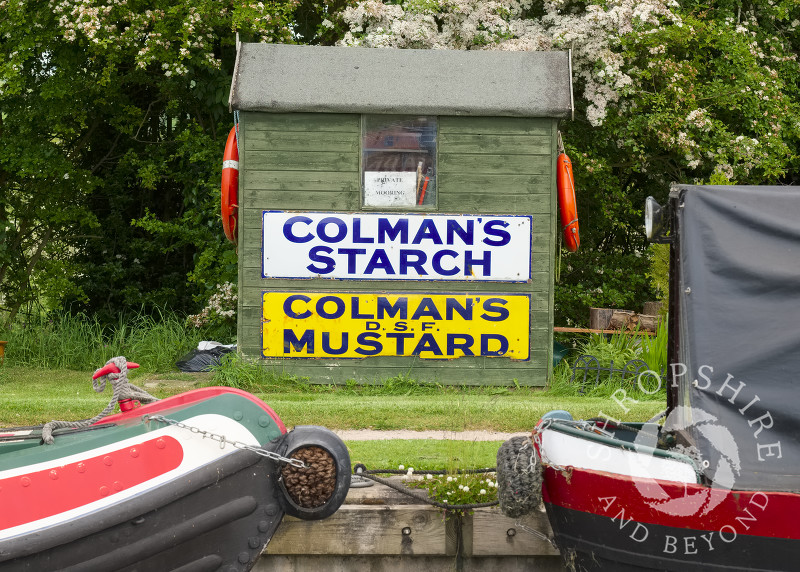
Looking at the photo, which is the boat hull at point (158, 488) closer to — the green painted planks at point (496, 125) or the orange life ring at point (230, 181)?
A: the orange life ring at point (230, 181)

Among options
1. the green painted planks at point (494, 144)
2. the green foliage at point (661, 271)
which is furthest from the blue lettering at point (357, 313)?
the green foliage at point (661, 271)

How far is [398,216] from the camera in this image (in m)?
11.0

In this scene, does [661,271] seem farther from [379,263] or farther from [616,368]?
[379,263]

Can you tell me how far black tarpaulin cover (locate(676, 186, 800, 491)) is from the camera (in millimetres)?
4656

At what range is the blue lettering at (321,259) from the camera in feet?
36.0

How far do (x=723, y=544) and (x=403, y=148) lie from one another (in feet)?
23.2

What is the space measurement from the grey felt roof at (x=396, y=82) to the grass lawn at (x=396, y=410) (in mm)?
3076

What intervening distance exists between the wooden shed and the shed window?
0.02m

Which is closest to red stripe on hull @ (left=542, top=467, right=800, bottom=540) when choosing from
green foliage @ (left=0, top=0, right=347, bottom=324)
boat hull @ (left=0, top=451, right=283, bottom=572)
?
boat hull @ (left=0, top=451, right=283, bottom=572)

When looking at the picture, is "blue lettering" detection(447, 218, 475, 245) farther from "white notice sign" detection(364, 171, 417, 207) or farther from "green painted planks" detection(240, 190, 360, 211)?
"green painted planks" detection(240, 190, 360, 211)

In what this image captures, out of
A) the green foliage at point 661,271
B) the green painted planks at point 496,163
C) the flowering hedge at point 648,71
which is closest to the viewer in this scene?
the green painted planks at point 496,163

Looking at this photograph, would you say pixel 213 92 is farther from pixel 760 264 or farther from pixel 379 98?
pixel 760 264

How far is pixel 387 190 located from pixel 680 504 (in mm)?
6773

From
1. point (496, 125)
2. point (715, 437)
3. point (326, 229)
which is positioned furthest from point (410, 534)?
point (496, 125)
